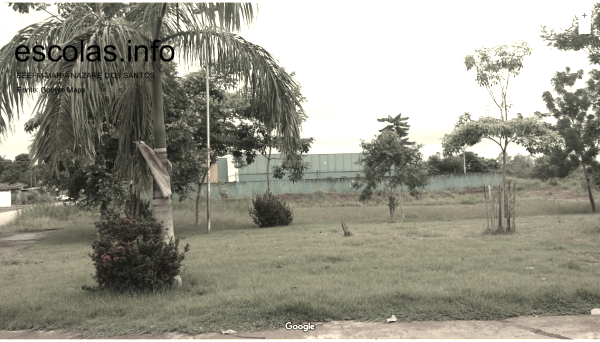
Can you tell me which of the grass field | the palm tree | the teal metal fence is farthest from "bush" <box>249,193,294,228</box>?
the teal metal fence

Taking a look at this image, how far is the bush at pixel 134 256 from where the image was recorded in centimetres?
692

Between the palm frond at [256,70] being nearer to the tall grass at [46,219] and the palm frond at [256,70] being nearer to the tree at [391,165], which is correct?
the tree at [391,165]

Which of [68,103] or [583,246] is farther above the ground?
[68,103]

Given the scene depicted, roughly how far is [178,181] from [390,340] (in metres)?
13.7

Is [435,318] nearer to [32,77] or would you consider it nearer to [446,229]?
[32,77]

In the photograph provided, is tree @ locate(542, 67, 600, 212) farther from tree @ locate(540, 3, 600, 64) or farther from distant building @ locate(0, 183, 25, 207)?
distant building @ locate(0, 183, 25, 207)

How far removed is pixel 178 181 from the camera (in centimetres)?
1766

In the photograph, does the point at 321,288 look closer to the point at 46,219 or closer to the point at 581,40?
the point at 581,40

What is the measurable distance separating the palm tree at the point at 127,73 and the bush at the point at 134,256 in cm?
36

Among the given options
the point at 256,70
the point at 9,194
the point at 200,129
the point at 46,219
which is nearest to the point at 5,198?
the point at 9,194

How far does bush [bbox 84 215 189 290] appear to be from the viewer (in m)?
6.92

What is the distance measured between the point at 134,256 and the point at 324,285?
265 cm

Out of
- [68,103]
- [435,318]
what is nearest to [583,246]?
[435,318]

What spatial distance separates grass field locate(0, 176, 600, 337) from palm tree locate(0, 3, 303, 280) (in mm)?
→ 1606
